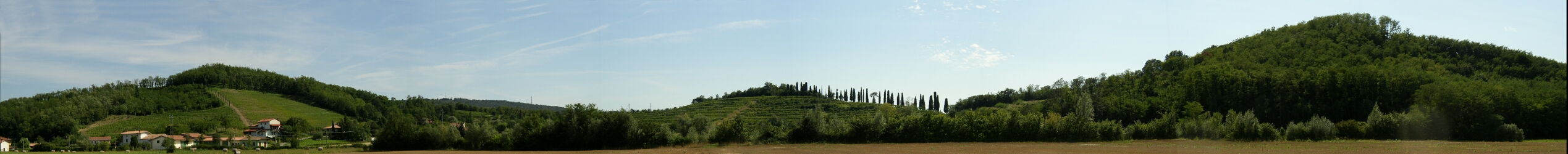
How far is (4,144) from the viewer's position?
59.4 meters

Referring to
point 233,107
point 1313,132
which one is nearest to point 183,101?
point 233,107

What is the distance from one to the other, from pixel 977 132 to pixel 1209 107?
3833cm

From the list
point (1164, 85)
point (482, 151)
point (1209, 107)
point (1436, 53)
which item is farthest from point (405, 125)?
point (1436, 53)

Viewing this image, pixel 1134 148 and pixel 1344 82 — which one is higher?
pixel 1344 82

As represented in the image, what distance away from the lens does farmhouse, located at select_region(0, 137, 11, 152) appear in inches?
2304

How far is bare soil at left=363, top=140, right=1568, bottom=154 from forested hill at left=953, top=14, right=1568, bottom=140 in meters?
14.3

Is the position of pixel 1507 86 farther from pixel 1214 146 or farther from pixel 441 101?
pixel 441 101

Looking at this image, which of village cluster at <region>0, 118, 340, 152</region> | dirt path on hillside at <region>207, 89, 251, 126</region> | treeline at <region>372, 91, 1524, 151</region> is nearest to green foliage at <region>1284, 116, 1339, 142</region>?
treeline at <region>372, 91, 1524, 151</region>

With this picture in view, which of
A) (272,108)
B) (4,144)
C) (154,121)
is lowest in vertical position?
(4,144)

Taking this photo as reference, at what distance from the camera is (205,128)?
104 m

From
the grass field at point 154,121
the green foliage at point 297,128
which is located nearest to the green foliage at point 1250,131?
the green foliage at point 297,128

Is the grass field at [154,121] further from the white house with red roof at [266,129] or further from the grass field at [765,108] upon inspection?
the grass field at [765,108]

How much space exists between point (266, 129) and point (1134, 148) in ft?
356

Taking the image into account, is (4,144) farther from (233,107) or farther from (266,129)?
(233,107)
